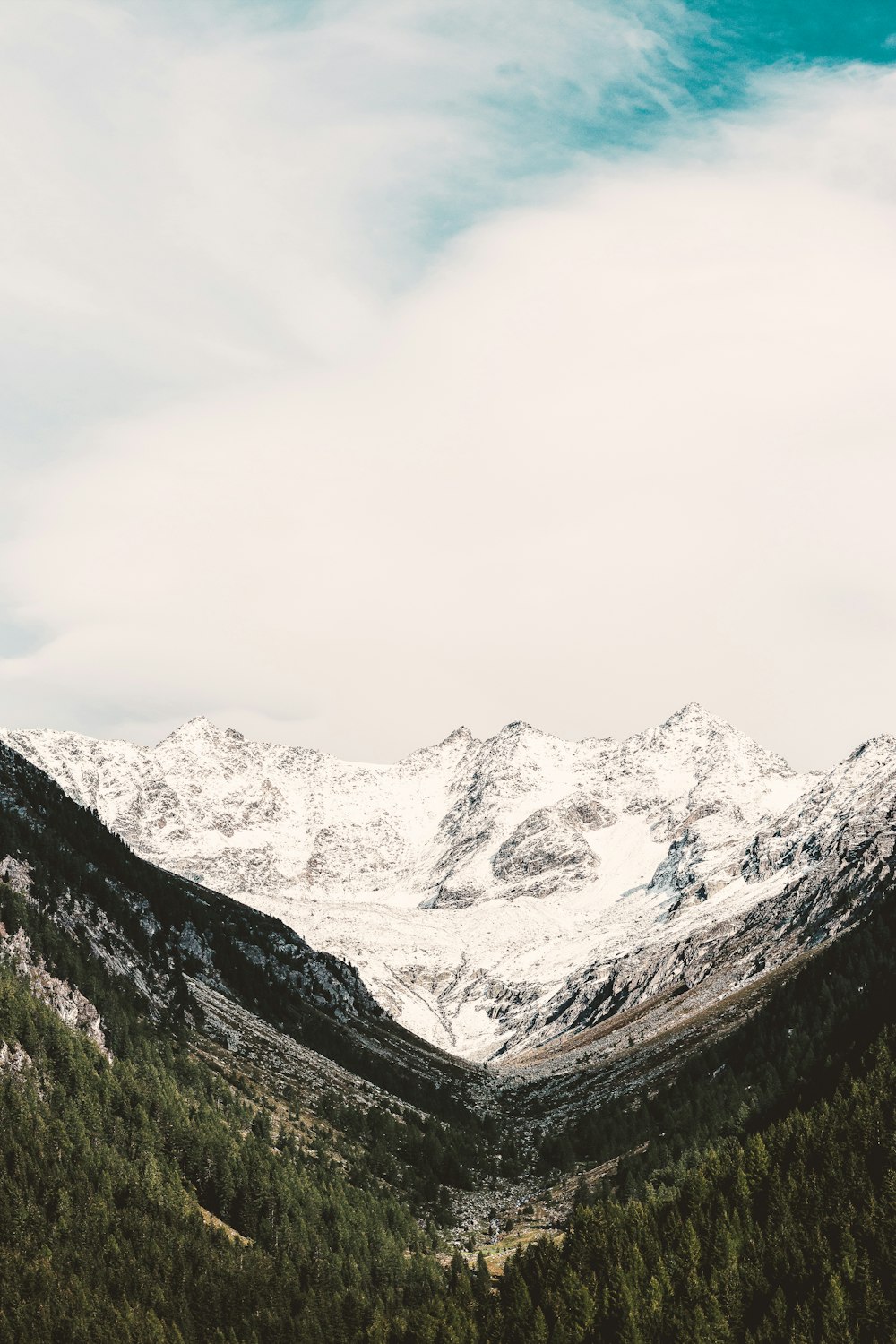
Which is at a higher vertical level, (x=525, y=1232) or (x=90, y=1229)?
(x=90, y=1229)

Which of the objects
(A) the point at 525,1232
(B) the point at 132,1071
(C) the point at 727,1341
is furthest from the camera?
(A) the point at 525,1232

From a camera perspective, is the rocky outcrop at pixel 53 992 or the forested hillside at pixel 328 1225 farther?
the rocky outcrop at pixel 53 992

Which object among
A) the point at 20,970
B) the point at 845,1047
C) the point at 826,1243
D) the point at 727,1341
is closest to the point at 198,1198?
the point at 20,970

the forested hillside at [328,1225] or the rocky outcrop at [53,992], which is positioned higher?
the rocky outcrop at [53,992]

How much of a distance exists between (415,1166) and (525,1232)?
24.8 meters

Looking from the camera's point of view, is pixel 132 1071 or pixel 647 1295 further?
pixel 132 1071

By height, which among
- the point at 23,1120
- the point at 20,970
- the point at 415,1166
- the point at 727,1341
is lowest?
the point at 727,1341

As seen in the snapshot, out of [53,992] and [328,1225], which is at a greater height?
[53,992]

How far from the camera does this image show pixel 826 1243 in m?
131

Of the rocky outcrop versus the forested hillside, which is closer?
the forested hillside

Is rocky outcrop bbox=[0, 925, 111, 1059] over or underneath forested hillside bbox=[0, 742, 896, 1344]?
Answer: over

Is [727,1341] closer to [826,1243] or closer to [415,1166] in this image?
[826,1243]

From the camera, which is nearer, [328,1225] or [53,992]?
[328,1225]

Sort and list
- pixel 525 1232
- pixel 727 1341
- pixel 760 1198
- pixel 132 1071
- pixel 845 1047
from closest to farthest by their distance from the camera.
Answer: pixel 727 1341
pixel 760 1198
pixel 132 1071
pixel 525 1232
pixel 845 1047
